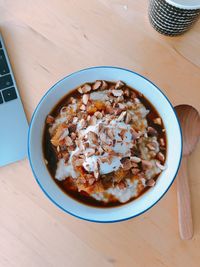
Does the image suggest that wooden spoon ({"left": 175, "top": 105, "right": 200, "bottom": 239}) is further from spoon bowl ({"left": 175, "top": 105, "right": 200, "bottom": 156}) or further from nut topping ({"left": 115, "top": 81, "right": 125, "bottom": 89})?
nut topping ({"left": 115, "top": 81, "right": 125, "bottom": 89})

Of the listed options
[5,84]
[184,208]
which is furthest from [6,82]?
[184,208]

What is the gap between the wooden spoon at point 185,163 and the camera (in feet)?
2.61

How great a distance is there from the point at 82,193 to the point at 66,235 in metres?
0.13

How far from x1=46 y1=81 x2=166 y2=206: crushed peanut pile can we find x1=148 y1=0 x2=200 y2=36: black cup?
186 millimetres

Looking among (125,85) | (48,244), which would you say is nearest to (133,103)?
(125,85)

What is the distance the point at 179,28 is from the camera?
2.63ft

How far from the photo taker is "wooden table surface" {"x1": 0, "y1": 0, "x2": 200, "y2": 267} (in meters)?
0.80

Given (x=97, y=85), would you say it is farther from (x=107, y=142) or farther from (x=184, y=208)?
(x=184, y=208)

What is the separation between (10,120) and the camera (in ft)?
2.76

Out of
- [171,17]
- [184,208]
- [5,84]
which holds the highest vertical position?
[171,17]

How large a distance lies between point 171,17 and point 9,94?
0.45m

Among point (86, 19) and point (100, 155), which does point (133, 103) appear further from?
point (86, 19)

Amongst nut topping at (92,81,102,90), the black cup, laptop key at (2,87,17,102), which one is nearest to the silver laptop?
laptop key at (2,87,17,102)

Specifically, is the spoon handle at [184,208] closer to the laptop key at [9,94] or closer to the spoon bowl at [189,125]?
the spoon bowl at [189,125]
